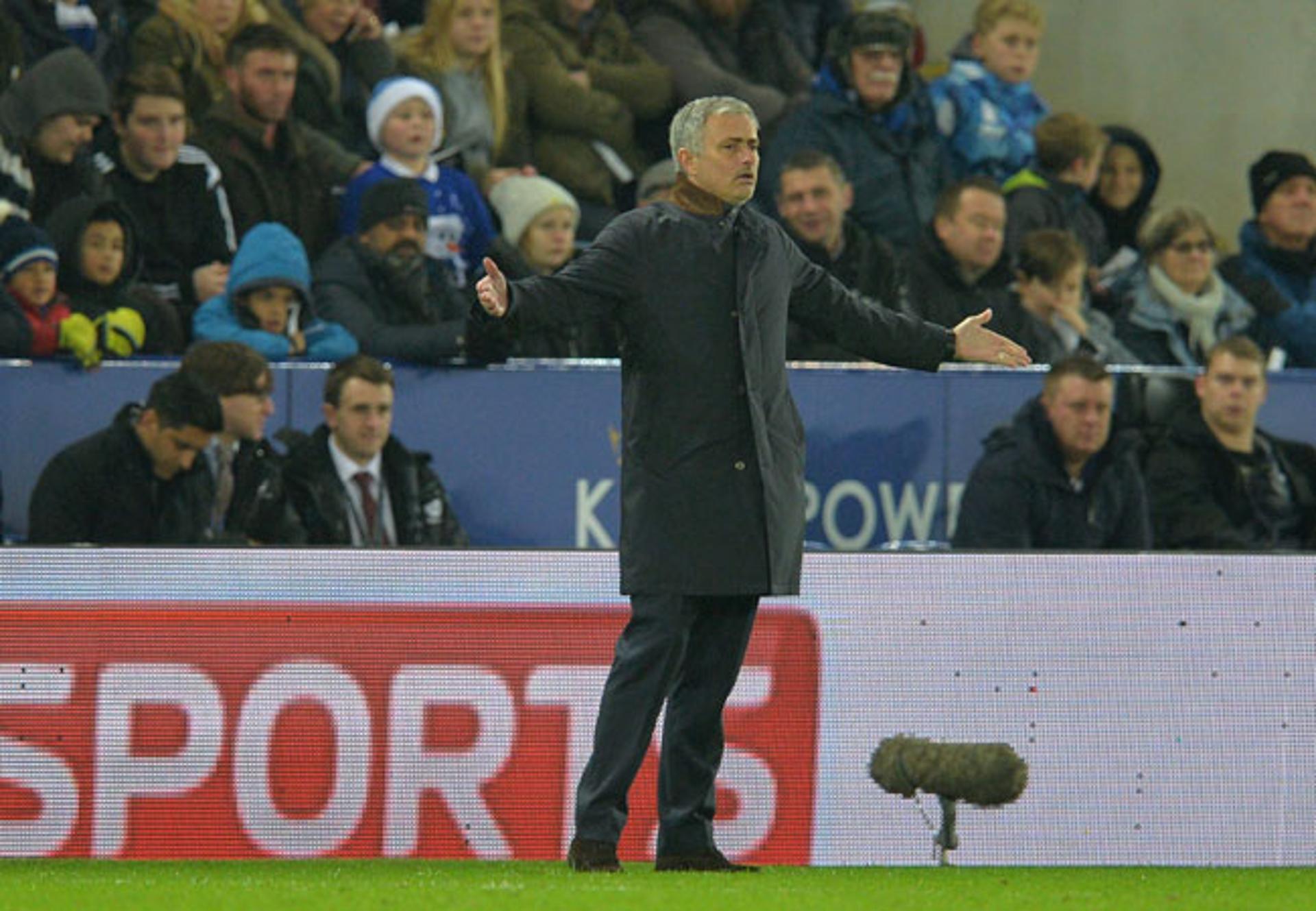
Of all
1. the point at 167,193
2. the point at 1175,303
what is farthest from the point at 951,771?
the point at 1175,303

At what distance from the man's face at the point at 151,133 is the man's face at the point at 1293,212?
559 centimetres

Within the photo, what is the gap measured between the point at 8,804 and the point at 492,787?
1.52 m

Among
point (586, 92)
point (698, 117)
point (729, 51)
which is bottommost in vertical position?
point (698, 117)

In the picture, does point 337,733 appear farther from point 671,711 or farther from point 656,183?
point 656,183

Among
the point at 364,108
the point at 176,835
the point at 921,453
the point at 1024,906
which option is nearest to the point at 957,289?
the point at 921,453

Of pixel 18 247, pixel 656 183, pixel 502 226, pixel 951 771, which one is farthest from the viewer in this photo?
pixel 656 183

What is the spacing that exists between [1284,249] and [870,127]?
2261mm

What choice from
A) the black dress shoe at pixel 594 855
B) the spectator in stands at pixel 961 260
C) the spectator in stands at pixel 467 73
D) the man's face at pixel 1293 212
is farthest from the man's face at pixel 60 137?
the man's face at pixel 1293 212

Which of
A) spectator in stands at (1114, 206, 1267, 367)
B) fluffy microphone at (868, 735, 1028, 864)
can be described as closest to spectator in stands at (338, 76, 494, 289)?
spectator in stands at (1114, 206, 1267, 367)

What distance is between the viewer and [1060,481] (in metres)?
10.9

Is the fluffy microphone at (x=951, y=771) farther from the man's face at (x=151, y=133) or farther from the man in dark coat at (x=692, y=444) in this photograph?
the man's face at (x=151, y=133)

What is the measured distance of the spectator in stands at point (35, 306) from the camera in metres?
10.8

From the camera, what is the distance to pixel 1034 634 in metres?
9.06

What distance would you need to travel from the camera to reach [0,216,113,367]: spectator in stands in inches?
425
